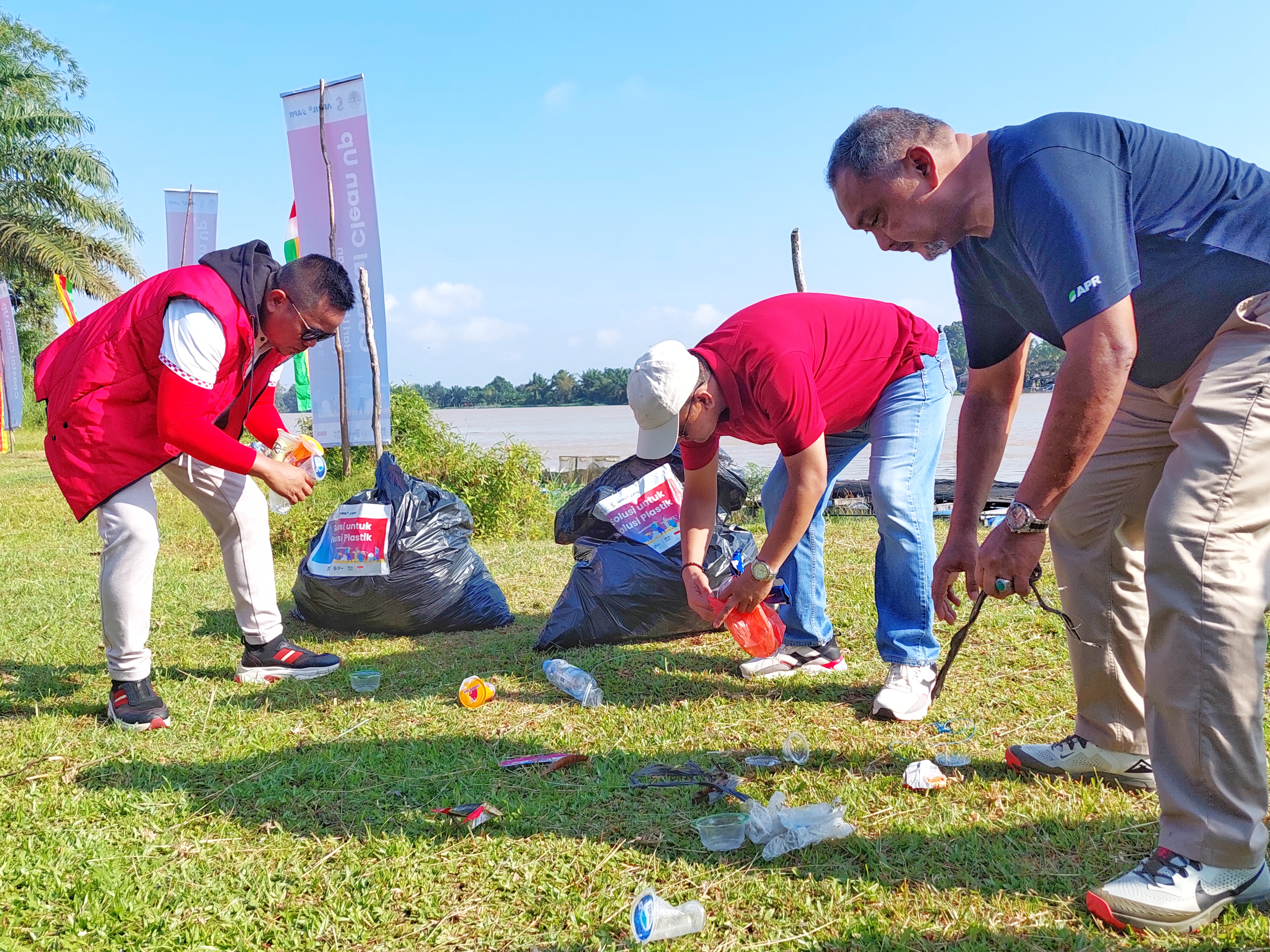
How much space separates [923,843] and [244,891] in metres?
1.52

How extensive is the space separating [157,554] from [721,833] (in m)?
2.52

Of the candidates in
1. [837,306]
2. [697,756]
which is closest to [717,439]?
[837,306]

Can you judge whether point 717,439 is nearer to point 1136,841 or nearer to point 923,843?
point 923,843

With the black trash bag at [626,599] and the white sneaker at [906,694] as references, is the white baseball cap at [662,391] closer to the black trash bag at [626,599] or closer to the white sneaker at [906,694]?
the white sneaker at [906,694]

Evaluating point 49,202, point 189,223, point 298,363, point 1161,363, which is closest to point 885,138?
point 1161,363

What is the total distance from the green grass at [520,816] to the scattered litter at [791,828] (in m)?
0.03

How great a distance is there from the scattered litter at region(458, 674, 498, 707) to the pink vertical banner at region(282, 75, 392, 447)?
6741 mm

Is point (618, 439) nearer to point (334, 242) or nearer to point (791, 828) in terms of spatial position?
point (334, 242)

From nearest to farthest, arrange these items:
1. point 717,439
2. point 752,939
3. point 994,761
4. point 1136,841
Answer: point 752,939 < point 1136,841 < point 994,761 < point 717,439

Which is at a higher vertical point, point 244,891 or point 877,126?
point 877,126

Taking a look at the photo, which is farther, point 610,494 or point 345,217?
point 345,217

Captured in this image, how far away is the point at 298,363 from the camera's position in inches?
431

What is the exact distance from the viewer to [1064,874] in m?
1.86

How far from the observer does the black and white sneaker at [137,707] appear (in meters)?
2.96
